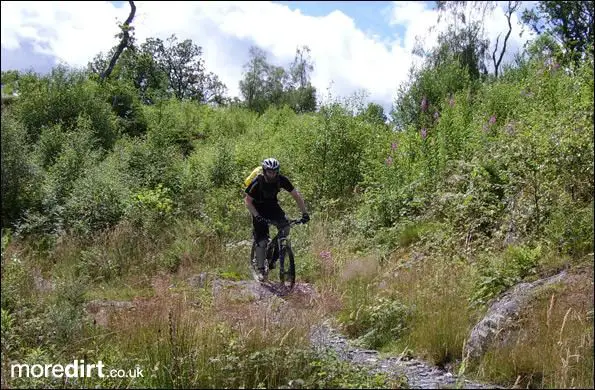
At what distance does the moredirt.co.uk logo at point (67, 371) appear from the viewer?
4973mm

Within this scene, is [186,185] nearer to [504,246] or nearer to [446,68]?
[504,246]

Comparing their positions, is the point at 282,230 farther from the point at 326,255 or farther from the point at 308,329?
the point at 308,329

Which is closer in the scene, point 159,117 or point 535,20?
point 159,117

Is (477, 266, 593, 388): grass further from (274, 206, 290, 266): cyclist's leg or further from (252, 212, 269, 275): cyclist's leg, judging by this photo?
(252, 212, 269, 275): cyclist's leg

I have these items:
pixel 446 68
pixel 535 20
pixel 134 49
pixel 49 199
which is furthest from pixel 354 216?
pixel 535 20

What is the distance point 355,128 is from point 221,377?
11.8 metres

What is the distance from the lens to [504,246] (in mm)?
8102

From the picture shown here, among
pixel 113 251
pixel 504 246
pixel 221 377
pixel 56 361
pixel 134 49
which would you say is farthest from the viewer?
pixel 134 49

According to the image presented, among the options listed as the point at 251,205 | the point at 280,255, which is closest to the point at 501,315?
the point at 280,255

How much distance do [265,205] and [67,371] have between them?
4789 millimetres

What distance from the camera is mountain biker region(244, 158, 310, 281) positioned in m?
9.09

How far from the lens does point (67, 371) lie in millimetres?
5102

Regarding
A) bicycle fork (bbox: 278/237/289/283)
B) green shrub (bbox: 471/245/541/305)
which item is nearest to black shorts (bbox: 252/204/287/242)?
bicycle fork (bbox: 278/237/289/283)

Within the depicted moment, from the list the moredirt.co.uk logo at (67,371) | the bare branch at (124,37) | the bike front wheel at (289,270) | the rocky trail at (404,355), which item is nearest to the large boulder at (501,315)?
the rocky trail at (404,355)
